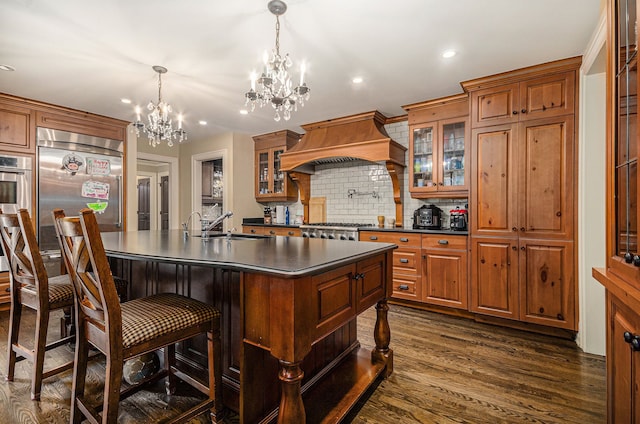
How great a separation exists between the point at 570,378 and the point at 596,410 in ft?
1.23

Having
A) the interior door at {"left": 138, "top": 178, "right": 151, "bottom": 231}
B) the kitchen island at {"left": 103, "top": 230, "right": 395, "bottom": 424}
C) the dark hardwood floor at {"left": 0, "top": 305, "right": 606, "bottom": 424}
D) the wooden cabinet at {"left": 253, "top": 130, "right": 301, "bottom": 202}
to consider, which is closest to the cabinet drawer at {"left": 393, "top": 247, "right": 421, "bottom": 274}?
the dark hardwood floor at {"left": 0, "top": 305, "right": 606, "bottom": 424}

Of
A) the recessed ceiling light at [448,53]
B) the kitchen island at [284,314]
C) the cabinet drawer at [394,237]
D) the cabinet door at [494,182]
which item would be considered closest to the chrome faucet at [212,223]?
the kitchen island at [284,314]

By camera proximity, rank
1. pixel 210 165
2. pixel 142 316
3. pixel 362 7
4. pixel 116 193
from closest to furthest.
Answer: pixel 142 316
pixel 362 7
pixel 116 193
pixel 210 165

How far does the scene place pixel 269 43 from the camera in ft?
8.05

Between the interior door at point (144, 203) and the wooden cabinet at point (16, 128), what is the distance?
143 inches

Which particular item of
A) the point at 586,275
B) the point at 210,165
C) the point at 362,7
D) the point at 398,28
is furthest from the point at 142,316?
the point at 210,165

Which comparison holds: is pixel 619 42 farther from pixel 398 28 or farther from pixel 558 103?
pixel 558 103

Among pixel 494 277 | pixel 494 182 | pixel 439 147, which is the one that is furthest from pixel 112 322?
pixel 439 147

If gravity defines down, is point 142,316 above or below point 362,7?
below

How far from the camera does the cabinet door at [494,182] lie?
2.98m

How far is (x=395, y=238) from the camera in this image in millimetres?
3656

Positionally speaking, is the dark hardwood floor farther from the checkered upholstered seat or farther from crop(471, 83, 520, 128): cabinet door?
crop(471, 83, 520, 128): cabinet door

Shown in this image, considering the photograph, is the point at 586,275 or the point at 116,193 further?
the point at 116,193

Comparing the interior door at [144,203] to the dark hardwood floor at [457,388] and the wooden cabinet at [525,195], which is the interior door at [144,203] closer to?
the dark hardwood floor at [457,388]
